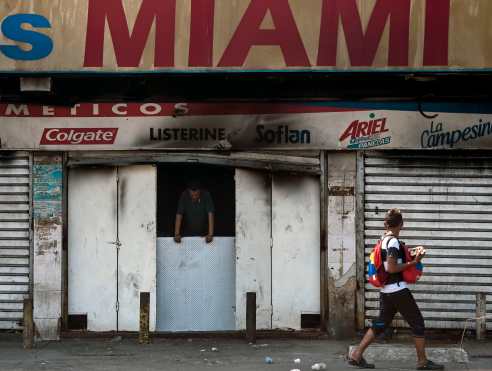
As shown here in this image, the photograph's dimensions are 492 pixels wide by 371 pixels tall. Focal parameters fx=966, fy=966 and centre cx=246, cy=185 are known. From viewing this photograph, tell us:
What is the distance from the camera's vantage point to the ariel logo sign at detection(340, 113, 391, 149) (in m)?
13.6

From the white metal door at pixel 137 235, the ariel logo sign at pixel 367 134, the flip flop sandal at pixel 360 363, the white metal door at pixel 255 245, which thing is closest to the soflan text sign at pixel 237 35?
the ariel logo sign at pixel 367 134

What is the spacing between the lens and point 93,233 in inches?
548

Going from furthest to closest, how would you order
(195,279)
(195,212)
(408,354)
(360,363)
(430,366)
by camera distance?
1. (195,212)
2. (195,279)
3. (408,354)
4. (360,363)
5. (430,366)

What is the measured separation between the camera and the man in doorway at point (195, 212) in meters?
14.1

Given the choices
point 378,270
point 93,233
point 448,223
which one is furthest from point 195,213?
point 378,270

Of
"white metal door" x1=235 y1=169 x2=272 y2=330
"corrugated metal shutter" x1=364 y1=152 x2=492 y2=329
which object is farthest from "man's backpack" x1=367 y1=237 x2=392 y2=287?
"white metal door" x1=235 y1=169 x2=272 y2=330

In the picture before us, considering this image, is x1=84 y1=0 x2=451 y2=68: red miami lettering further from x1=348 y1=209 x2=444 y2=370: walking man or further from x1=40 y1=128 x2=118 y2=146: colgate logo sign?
x1=348 y1=209 x2=444 y2=370: walking man

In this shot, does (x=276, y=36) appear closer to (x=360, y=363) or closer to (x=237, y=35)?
(x=237, y=35)

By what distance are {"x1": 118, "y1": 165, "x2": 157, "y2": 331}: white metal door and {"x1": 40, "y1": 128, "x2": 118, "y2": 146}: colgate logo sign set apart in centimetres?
55

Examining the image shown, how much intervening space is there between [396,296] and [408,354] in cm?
168

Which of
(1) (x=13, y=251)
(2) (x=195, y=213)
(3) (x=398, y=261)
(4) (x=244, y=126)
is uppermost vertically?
(4) (x=244, y=126)

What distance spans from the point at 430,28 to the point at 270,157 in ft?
9.34

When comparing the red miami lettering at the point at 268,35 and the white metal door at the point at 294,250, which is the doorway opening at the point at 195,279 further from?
the red miami lettering at the point at 268,35

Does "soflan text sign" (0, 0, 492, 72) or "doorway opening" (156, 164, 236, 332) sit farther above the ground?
"soflan text sign" (0, 0, 492, 72)
